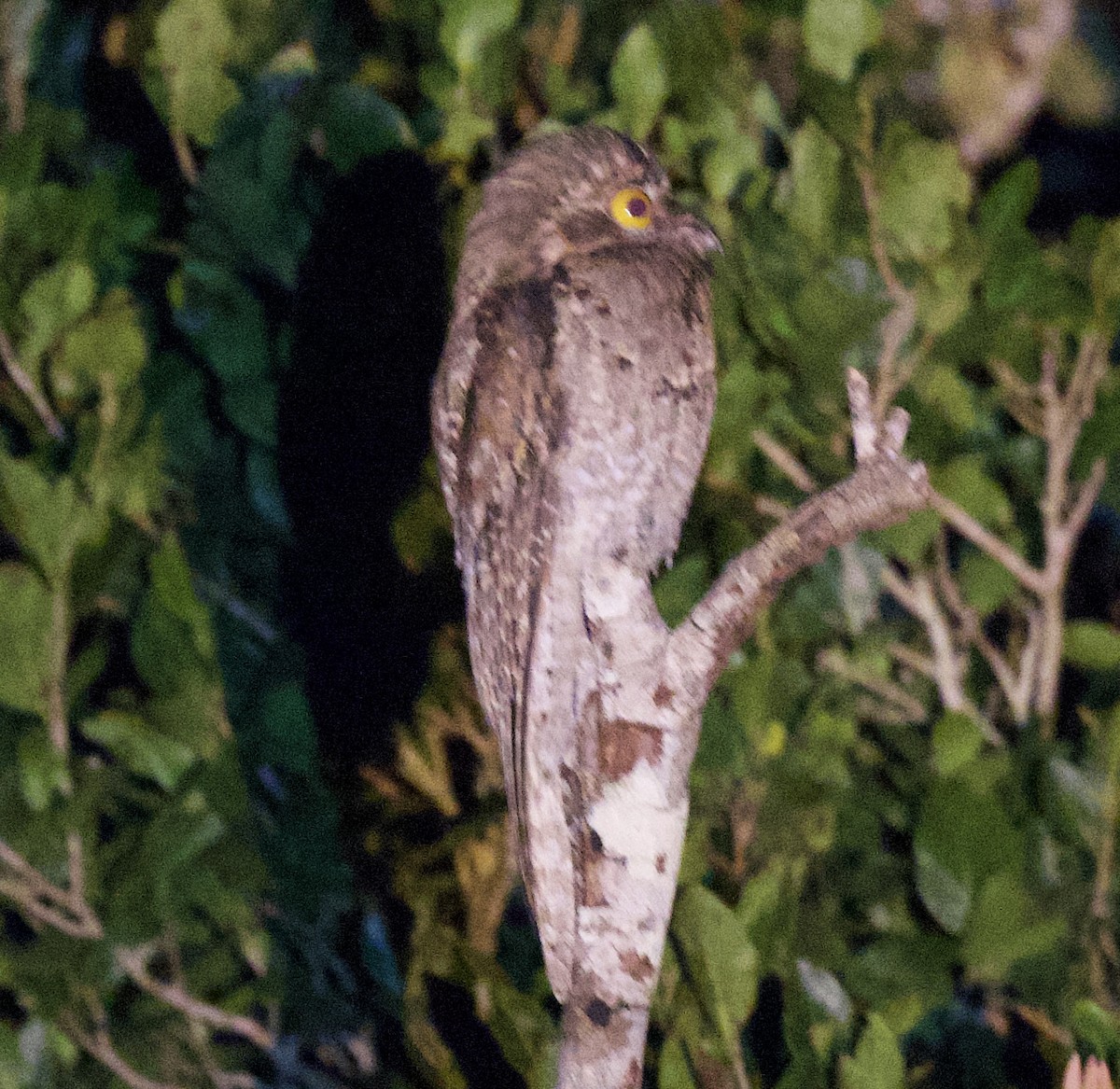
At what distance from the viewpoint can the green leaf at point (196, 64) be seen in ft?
2.96

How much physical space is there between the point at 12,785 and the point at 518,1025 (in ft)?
1.75

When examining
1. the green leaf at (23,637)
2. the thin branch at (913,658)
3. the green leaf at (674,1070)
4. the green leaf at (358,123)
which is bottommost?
the green leaf at (23,637)

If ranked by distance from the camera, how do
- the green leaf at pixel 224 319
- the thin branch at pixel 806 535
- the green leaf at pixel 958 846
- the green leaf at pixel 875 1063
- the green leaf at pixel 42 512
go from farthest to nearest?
the green leaf at pixel 224 319
the green leaf at pixel 42 512
the green leaf at pixel 958 846
the green leaf at pixel 875 1063
the thin branch at pixel 806 535

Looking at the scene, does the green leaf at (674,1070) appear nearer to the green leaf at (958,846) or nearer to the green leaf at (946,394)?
the green leaf at (958,846)

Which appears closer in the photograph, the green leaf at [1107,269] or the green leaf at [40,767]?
the green leaf at [1107,269]

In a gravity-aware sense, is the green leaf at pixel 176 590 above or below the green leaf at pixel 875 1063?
below

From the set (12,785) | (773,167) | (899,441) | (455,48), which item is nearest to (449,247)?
(455,48)

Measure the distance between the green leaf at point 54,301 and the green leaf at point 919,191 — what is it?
70cm

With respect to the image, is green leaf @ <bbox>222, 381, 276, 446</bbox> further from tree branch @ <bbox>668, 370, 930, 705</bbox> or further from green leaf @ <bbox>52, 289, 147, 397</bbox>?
tree branch @ <bbox>668, 370, 930, 705</bbox>

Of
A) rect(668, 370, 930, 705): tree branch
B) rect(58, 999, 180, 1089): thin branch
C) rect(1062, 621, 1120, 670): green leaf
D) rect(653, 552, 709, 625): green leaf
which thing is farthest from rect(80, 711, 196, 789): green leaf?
rect(1062, 621, 1120, 670): green leaf

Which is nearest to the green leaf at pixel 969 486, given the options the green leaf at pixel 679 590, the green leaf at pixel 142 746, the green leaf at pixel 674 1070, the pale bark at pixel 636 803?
the green leaf at pixel 679 590

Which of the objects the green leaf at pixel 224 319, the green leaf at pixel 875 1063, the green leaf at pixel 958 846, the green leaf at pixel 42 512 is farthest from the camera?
the green leaf at pixel 224 319

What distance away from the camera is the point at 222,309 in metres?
0.95

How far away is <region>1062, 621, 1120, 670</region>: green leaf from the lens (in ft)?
2.74
